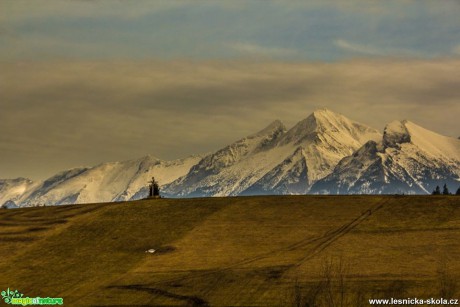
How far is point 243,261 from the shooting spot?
12050 centimetres

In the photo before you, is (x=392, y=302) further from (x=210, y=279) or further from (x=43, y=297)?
(x=43, y=297)

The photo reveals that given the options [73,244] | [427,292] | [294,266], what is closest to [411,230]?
[294,266]

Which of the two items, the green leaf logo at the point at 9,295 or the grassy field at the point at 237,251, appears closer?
the grassy field at the point at 237,251

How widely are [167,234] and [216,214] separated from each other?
16.1 meters

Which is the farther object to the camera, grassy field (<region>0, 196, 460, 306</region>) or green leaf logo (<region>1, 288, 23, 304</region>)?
green leaf logo (<region>1, 288, 23, 304</region>)

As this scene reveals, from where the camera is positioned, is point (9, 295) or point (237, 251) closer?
point (9, 295)

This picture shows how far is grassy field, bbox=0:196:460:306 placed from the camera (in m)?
103

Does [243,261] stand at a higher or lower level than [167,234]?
lower

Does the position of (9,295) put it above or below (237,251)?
below

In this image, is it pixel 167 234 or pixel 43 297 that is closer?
pixel 43 297

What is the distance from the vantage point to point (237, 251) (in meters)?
128

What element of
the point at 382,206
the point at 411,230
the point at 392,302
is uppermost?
the point at 382,206

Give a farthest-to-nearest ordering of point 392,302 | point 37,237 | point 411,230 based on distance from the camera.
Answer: point 37,237 → point 411,230 → point 392,302

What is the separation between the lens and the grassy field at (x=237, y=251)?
10331 cm
